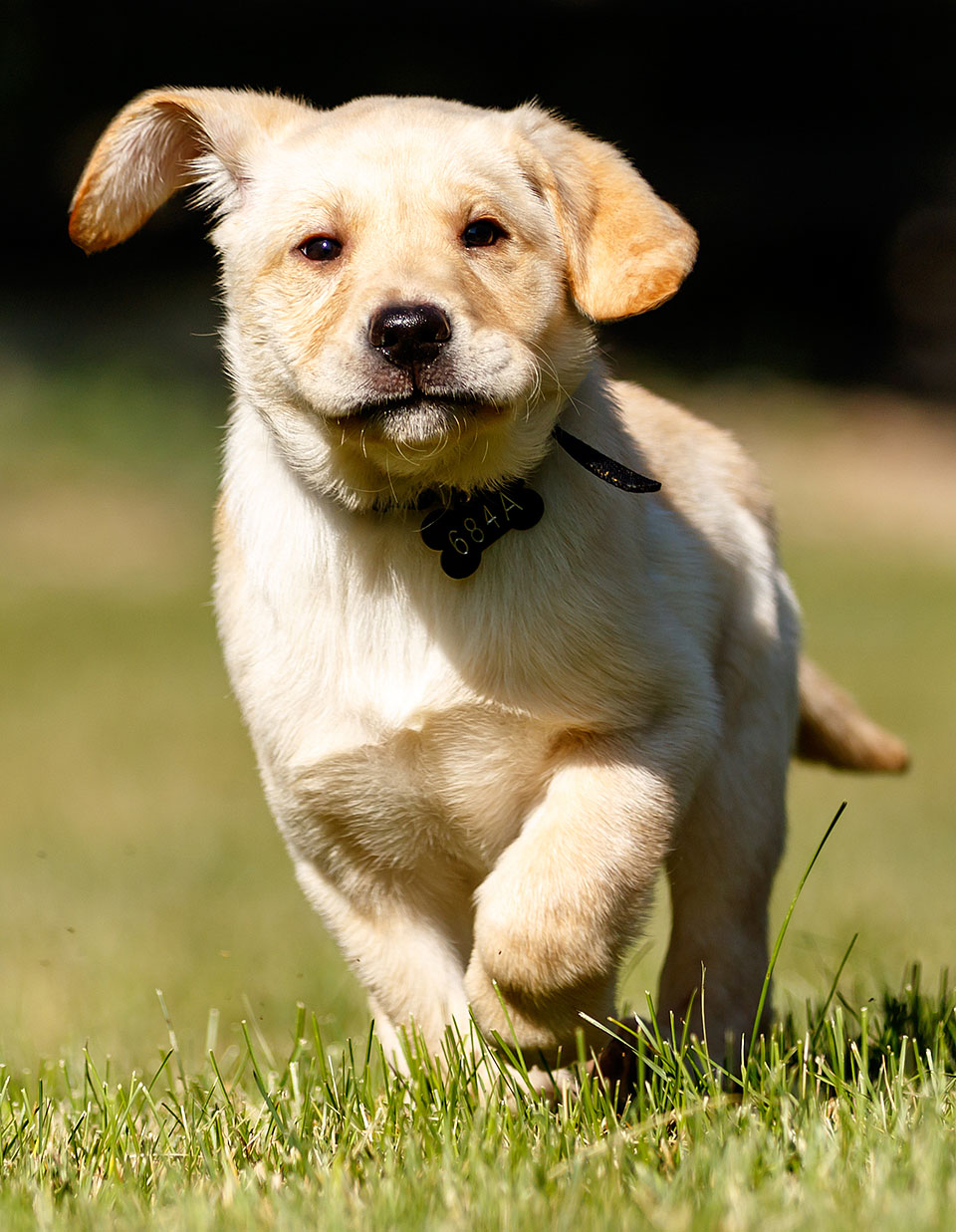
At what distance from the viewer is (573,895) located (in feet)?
10.2

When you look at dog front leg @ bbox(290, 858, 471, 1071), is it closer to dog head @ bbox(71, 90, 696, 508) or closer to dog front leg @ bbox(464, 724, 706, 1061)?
dog front leg @ bbox(464, 724, 706, 1061)

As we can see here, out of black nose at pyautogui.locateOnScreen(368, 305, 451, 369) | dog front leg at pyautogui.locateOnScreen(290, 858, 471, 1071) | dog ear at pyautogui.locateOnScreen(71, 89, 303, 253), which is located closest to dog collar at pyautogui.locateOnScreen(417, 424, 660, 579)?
black nose at pyautogui.locateOnScreen(368, 305, 451, 369)

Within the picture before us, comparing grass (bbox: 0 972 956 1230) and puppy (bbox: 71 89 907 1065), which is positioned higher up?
puppy (bbox: 71 89 907 1065)

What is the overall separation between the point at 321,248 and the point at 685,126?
19.7 metres

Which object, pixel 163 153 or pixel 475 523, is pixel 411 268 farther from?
pixel 163 153

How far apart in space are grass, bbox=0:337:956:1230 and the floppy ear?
1.46m

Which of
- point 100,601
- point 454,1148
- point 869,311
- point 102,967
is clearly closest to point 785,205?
point 869,311

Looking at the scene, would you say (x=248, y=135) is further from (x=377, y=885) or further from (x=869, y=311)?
(x=869, y=311)

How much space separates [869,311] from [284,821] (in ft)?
62.7

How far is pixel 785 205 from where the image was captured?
70.9 feet

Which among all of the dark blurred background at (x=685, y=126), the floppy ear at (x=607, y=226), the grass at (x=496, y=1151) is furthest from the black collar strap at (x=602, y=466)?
the dark blurred background at (x=685, y=126)

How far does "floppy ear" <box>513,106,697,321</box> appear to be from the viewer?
10.7 ft

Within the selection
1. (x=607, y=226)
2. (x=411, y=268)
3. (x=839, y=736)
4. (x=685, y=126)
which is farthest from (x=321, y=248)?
(x=685, y=126)

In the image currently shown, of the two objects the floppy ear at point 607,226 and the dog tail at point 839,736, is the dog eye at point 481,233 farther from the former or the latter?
the dog tail at point 839,736
